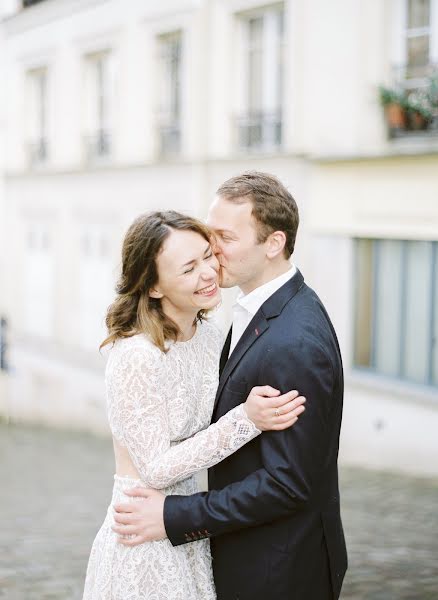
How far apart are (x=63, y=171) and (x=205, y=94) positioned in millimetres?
→ 4978

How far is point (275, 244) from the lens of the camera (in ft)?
9.84

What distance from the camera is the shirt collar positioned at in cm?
301

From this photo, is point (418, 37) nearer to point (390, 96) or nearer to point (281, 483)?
point (390, 96)

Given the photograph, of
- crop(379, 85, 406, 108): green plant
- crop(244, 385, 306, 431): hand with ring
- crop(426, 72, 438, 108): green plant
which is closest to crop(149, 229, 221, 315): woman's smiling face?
crop(244, 385, 306, 431): hand with ring

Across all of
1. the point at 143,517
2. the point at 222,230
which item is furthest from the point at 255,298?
the point at 143,517

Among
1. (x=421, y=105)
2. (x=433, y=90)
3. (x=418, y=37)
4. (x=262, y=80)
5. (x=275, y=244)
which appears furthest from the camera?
(x=262, y=80)

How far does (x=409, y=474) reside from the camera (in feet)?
34.7

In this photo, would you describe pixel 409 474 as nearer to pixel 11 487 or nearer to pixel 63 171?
pixel 11 487

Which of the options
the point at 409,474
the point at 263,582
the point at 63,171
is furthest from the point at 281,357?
the point at 63,171

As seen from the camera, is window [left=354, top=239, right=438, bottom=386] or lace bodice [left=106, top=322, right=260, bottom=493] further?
window [left=354, top=239, right=438, bottom=386]

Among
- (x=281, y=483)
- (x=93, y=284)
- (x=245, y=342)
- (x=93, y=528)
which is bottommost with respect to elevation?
(x=93, y=528)

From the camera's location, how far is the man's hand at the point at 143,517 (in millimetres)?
2939

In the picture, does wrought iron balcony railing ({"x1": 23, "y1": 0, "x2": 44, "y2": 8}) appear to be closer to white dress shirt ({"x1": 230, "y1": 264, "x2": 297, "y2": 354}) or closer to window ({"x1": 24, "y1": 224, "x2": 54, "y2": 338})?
window ({"x1": 24, "y1": 224, "x2": 54, "y2": 338})

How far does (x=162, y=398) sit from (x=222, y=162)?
36.3ft
